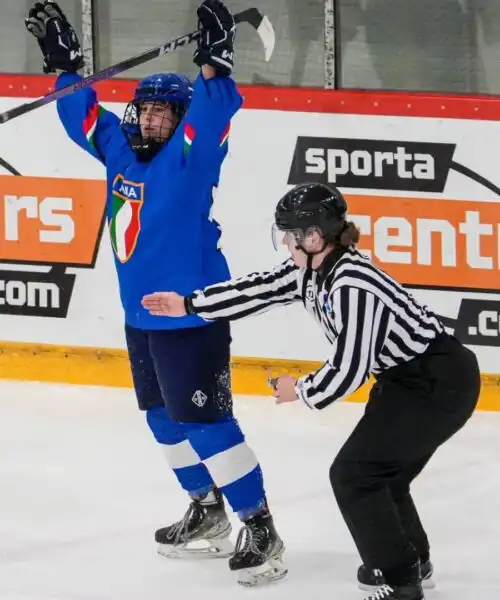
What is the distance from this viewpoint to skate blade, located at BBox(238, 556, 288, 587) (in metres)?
3.97

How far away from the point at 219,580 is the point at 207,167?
1038 mm

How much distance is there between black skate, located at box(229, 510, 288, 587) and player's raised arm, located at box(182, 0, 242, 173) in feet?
3.06

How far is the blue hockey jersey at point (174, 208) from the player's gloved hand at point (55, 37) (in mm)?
377

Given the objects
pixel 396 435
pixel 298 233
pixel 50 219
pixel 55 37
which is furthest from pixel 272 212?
pixel 396 435

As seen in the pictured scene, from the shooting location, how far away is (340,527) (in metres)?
4.41

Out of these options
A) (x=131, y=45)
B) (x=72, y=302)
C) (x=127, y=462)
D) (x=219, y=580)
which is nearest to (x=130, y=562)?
(x=219, y=580)

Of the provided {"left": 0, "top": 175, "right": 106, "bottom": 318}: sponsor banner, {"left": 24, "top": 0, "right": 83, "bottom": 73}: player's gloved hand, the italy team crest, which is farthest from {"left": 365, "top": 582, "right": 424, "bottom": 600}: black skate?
{"left": 0, "top": 175, "right": 106, "bottom": 318}: sponsor banner

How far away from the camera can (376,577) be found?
3.84m

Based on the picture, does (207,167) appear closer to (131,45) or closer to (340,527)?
(340,527)

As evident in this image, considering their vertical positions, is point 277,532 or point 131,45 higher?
point 131,45

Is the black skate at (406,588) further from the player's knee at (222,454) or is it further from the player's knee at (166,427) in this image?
the player's knee at (166,427)

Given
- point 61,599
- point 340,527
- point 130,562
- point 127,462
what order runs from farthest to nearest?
point 127,462 < point 340,527 < point 130,562 < point 61,599

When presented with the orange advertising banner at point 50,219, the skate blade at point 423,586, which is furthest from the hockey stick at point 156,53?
the orange advertising banner at point 50,219

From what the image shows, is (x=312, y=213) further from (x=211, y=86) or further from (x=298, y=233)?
(x=211, y=86)
